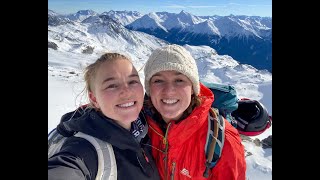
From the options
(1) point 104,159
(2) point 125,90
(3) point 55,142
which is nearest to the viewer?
(1) point 104,159

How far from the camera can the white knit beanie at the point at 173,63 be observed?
2352 mm

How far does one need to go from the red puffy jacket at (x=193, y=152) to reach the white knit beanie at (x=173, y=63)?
0.75ft

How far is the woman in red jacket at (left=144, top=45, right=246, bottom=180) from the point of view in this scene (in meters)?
2.20

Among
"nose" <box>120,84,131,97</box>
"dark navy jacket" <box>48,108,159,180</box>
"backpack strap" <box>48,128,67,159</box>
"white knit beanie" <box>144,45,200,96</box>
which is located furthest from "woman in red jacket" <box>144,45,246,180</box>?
"backpack strap" <box>48,128,67,159</box>

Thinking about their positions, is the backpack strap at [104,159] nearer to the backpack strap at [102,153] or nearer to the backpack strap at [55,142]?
the backpack strap at [102,153]

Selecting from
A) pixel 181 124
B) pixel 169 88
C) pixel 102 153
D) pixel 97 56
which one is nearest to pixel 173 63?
pixel 169 88

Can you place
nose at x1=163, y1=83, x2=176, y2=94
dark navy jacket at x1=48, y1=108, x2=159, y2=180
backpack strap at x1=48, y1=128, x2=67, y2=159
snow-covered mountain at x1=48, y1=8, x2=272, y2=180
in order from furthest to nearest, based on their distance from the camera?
snow-covered mountain at x1=48, y1=8, x2=272, y2=180 → nose at x1=163, y1=83, x2=176, y2=94 → backpack strap at x1=48, y1=128, x2=67, y2=159 → dark navy jacket at x1=48, y1=108, x2=159, y2=180

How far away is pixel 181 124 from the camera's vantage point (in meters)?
2.32

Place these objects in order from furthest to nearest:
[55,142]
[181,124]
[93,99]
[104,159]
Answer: [181,124] < [93,99] < [55,142] < [104,159]

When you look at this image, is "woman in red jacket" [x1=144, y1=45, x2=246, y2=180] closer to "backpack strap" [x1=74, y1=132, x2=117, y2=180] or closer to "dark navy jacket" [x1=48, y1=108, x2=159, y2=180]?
"dark navy jacket" [x1=48, y1=108, x2=159, y2=180]

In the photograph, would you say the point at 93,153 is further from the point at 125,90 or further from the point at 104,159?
the point at 125,90

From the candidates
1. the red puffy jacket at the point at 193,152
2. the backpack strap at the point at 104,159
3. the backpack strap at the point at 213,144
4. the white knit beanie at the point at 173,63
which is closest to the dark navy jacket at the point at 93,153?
the backpack strap at the point at 104,159

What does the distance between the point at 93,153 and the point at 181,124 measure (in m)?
0.76

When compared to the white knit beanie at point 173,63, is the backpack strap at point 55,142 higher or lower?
lower
